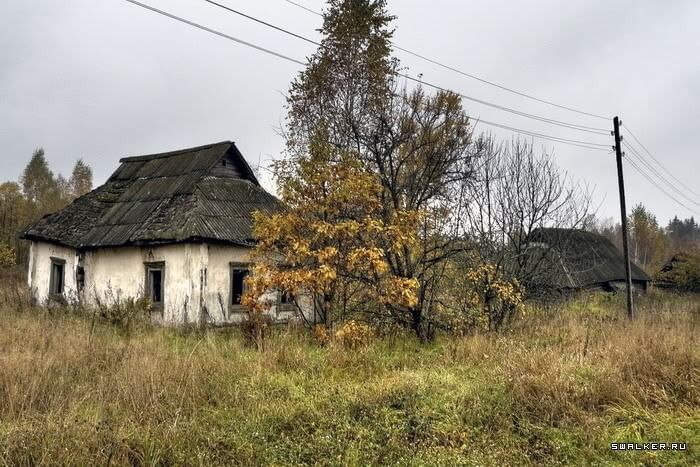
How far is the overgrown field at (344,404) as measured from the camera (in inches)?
169

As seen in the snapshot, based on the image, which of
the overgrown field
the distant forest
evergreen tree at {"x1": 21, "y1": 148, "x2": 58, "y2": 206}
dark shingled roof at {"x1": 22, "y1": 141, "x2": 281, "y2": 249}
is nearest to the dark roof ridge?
dark shingled roof at {"x1": 22, "y1": 141, "x2": 281, "y2": 249}

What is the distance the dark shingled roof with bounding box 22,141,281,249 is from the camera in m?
13.0

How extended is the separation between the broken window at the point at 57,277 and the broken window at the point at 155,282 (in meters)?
4.44

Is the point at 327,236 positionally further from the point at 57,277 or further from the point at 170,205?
the point at 57,277

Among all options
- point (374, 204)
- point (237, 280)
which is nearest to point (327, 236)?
point (374, 204)

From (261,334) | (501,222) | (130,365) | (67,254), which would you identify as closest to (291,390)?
(130,365)

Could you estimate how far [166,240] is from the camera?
12.5m

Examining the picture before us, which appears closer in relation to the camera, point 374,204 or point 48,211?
point 374,204

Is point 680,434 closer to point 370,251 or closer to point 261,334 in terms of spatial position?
point 370,251

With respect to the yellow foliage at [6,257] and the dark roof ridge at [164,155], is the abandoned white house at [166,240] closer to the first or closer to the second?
the dark roof ridge at [164,155]

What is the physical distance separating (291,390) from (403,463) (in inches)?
81.2

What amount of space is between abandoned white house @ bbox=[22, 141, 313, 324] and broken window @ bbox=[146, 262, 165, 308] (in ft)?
0.09

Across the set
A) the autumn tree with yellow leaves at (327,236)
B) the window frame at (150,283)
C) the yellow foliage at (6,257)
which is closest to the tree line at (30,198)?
the yellow foliage at (6,257)

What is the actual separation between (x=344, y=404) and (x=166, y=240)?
8739 mm
